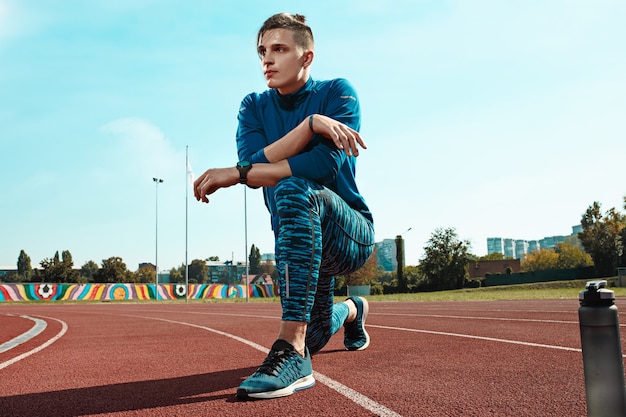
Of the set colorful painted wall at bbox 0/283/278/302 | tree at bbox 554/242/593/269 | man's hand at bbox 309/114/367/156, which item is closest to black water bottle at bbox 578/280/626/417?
man's hand at bbox 309/114/367/156

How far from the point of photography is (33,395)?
280cm

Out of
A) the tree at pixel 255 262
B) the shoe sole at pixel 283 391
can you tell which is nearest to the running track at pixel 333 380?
the shoe sole at pixel 283 391

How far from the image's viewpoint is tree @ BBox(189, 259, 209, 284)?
498 ft

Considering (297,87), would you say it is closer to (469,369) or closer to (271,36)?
(271,36)

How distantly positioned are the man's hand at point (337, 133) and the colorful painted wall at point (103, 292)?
156 ft

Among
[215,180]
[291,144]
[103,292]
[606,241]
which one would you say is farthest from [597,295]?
[606,241]

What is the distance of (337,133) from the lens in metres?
2.88

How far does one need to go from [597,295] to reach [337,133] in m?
1.62

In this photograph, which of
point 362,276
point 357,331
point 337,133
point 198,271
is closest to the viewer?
point 337,133

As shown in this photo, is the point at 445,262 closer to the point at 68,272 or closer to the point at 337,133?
the point at 68,272

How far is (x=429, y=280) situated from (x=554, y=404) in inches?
2830

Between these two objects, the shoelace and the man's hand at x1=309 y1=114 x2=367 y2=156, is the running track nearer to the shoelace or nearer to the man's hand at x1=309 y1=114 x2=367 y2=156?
the shoelace

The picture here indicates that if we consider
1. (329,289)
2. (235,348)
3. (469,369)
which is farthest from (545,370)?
(235,348)

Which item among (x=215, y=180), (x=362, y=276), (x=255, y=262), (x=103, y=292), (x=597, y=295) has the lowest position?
(x=103, y=292)
